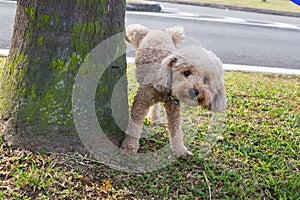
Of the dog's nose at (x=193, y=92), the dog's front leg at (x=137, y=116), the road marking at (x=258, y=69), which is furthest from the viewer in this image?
the road marking at (x=258, y=69)

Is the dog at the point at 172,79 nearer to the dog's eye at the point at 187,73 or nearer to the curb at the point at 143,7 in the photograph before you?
the dog's eye at the point at 187,73

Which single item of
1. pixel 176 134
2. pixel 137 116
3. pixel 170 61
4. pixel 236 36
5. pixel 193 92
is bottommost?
pixel 176 134

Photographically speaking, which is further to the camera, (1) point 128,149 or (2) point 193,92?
(1) point 128,149

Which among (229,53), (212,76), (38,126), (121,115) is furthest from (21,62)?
(229,53)

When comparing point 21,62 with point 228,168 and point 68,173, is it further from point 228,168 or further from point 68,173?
point 228,168

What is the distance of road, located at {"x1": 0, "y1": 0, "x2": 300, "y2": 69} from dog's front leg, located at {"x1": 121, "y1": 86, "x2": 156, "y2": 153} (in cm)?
305

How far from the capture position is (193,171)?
283 cm

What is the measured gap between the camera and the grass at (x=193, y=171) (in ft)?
8.07

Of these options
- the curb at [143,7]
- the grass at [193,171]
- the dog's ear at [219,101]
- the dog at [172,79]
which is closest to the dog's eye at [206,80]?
the dog at [172,79]

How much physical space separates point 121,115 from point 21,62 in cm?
82

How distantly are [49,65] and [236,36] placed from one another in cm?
731

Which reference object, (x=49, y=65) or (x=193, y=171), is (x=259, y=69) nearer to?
(x=193, y=171)

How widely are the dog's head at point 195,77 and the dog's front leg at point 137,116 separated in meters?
0.31

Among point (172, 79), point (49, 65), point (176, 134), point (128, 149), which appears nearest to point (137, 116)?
point (128, 149)
